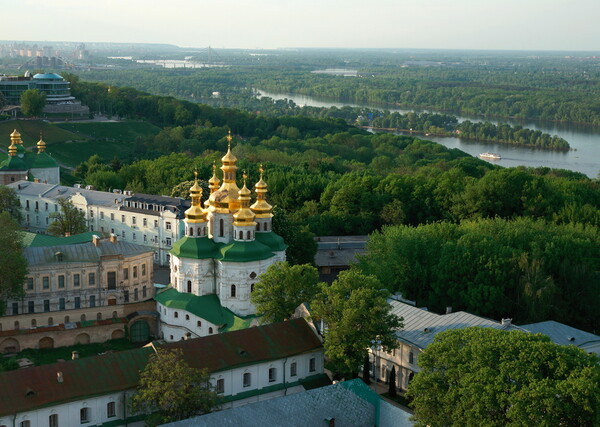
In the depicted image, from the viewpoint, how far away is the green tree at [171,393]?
22641mm

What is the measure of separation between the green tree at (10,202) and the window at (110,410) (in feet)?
88.3

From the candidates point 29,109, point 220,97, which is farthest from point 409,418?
point 220,97

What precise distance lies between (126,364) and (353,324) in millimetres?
6980

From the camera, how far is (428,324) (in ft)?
95.2

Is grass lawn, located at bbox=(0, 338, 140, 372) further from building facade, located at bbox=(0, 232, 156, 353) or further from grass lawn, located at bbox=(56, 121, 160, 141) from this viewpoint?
grass lawn, located at bbox=(56, 121, 160, 141)

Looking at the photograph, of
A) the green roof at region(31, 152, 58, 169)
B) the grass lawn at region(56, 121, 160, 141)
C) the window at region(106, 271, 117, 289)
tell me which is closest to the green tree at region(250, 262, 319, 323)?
the window at region(106, 271, 117, 289)

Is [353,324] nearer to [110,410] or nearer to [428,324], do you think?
[428,324]

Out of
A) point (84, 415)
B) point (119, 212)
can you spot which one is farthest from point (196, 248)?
point (119, 212)

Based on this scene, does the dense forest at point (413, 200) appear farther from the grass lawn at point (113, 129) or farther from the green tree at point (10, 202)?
the green tree at point (10, 202)

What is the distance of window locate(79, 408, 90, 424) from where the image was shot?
2352 centimetres

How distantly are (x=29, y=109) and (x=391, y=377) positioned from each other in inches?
2227

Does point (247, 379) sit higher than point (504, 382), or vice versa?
point (504, 382)

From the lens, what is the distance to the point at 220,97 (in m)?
158

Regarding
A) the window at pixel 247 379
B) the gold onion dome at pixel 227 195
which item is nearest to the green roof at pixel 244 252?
the gold onion dome at pixel 227 195
